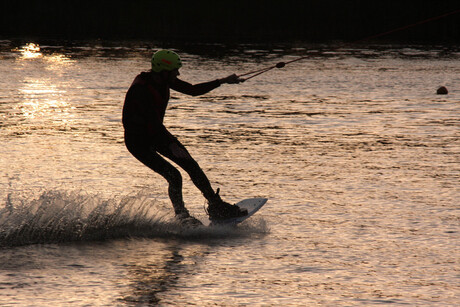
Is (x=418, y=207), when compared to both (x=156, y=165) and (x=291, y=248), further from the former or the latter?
(x=156, y=165)

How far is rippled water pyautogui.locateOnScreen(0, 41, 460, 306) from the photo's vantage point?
271 inches

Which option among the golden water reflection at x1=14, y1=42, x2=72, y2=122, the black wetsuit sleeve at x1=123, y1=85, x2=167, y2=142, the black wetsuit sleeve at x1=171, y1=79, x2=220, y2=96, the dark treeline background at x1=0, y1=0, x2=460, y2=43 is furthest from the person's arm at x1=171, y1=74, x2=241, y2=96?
the dark treeline background at x1=0, y1=0, x2=460, y2=43

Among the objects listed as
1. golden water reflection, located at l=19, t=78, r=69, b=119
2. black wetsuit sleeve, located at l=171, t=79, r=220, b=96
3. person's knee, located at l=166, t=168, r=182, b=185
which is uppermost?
black wetsuit sleeve, located at l=171, t=79, r=220, b=96

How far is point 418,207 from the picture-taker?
31.9 feet

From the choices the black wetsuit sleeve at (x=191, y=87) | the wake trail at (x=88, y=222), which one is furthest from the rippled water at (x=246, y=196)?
the black wetsuit sleeve at (x=191, y=87)

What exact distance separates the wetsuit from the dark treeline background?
3406 cm

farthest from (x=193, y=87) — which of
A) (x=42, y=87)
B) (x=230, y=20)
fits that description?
(x=230, y=20)

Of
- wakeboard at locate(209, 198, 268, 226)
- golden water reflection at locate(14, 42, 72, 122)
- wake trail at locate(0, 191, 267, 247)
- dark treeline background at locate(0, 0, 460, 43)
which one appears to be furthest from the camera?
dark treeline background at locate(0, 0, 460, 43)

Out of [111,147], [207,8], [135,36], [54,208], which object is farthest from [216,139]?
[207,8]

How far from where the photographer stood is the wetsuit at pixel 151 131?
28.2 feet

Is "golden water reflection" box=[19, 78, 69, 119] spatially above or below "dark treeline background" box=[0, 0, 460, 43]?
below

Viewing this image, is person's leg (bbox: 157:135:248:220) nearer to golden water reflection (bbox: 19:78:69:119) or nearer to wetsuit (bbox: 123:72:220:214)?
wetsuit (bbox: 123:72:220:214)

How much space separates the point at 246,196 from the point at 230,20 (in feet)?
169

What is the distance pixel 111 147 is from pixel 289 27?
4184 centimetres
